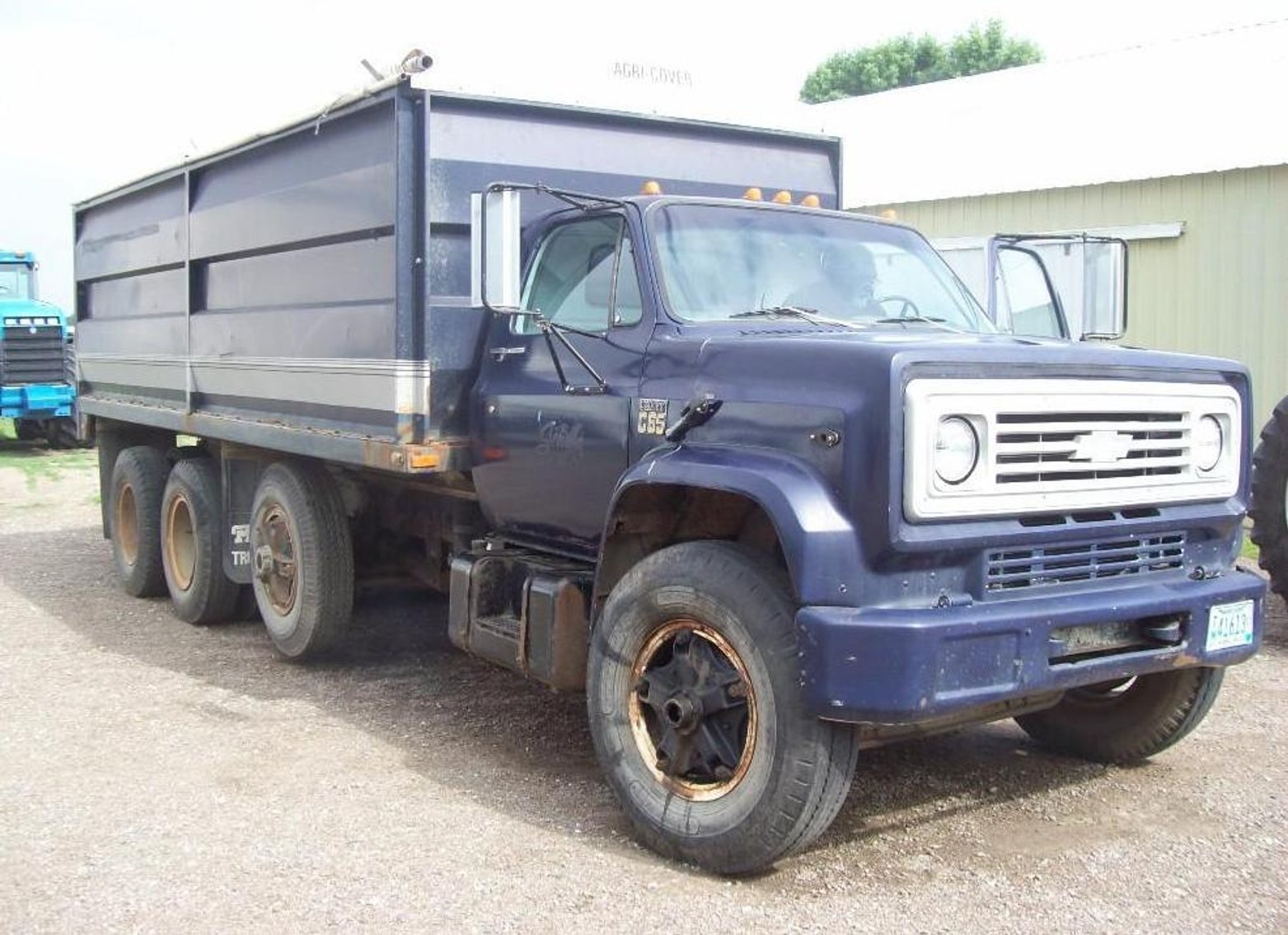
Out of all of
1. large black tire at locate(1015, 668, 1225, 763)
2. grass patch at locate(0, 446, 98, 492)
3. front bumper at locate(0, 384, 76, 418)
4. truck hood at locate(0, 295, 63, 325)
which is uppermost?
truck hood at locate(0, 295, 63, 325)

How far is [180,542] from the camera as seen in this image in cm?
957

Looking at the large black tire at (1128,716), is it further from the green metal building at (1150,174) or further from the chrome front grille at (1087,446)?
the green metal building at (1150,174)

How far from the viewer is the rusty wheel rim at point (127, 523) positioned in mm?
10211

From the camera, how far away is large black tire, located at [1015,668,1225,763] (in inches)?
219

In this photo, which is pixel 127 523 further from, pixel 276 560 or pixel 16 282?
pixel 16 282

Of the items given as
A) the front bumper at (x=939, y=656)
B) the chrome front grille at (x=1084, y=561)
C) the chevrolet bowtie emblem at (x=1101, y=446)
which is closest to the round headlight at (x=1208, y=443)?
the chrome front grille at (x=1084, y=561)

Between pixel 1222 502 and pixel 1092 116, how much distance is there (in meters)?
12.7

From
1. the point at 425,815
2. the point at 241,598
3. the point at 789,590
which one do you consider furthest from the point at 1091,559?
the point at 241,598

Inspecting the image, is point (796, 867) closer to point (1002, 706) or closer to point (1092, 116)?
point (1002, 706)

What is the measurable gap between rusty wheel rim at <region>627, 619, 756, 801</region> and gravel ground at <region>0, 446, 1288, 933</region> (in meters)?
0.32

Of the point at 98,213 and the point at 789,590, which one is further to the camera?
the point at 98,213

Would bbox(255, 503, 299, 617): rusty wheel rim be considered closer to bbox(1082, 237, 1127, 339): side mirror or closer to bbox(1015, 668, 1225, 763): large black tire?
bbox(1015, 668, 1225, 763): large black tire

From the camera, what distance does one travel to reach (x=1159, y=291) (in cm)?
1477

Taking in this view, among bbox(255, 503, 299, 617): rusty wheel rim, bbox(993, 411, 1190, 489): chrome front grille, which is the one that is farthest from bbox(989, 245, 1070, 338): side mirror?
bbox(255, 503, 299, 617): rusty wheel rim
